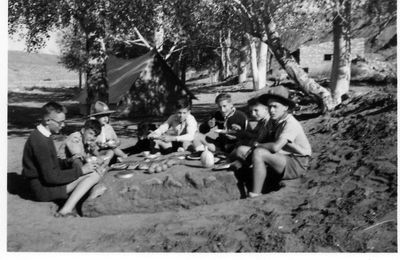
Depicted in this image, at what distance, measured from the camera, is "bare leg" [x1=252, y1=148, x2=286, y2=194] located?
5207mm

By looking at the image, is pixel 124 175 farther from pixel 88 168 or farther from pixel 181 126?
pixel 181 126

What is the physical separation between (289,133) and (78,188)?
2414 mm

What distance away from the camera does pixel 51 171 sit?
203 inches

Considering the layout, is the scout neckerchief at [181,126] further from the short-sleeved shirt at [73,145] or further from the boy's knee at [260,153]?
the boy's knee at [260,153]

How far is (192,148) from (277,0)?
3.35m

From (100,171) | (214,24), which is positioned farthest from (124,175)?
(214,24)

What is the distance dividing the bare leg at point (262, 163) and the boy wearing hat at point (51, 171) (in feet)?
5.89

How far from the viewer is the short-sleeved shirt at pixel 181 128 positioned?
22.4 ft

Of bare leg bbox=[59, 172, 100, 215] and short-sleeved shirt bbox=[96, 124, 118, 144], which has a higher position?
short-sleeved shirt bbox=[96, 124, 118, 144]

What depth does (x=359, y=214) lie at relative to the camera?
4480mm

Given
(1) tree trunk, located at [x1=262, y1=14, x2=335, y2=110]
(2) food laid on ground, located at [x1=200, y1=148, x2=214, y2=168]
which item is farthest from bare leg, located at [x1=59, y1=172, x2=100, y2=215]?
(1) tree trunk, located at [x1=262, y1=14, x2=335, y2=110]

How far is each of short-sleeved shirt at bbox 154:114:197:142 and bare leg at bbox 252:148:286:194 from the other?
5.85 feet

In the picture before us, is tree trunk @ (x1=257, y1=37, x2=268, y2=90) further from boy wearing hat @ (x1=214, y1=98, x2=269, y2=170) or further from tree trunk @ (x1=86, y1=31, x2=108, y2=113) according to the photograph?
boy wearing hat @ (x1=214, y1=98, x2=269, y2=170)
